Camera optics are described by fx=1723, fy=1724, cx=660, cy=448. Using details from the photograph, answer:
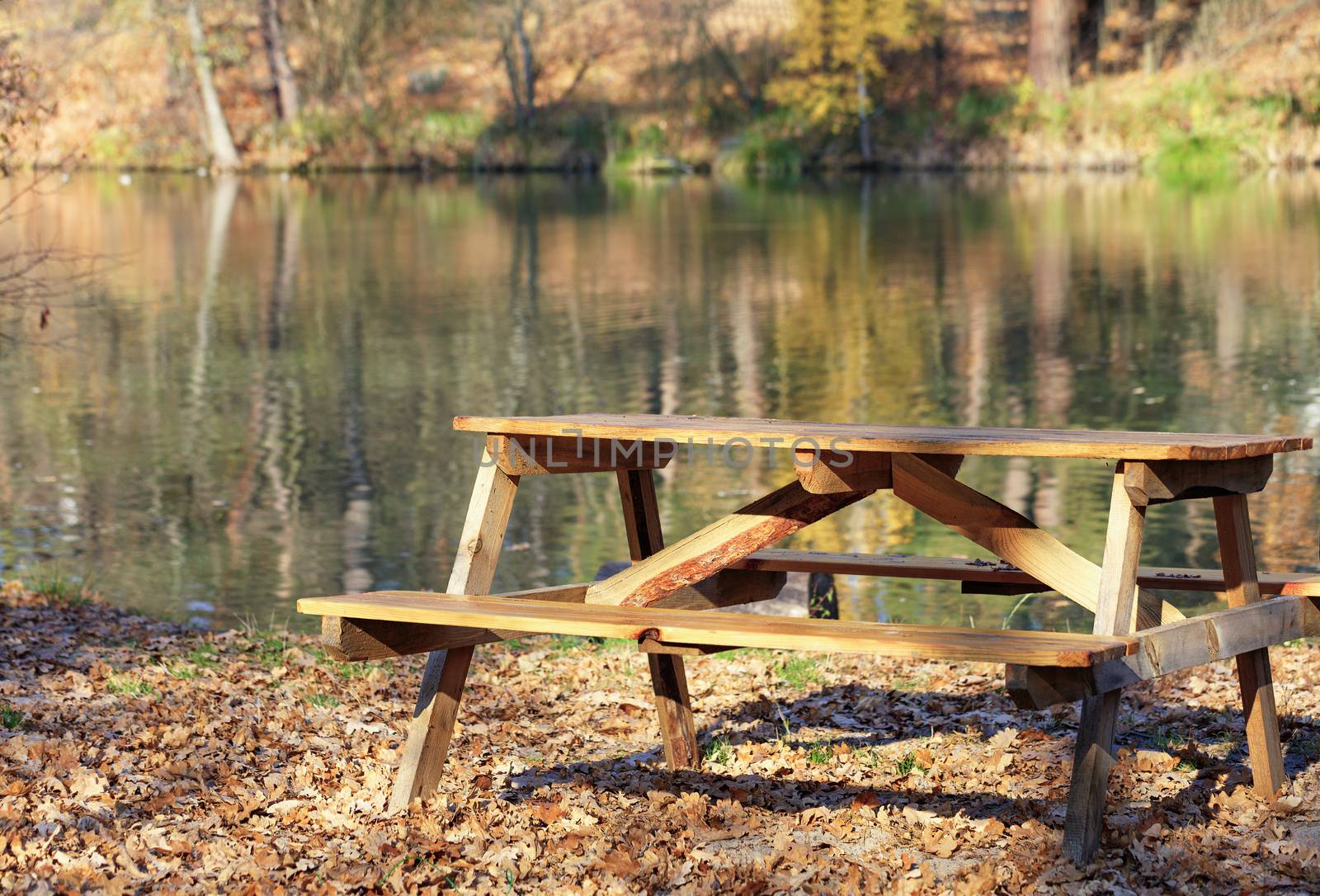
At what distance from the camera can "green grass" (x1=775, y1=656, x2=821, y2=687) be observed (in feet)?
20.1

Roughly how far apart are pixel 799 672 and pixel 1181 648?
234cm

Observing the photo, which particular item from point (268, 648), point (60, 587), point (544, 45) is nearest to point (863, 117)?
point (544, 45)

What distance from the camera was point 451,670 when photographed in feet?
14.8

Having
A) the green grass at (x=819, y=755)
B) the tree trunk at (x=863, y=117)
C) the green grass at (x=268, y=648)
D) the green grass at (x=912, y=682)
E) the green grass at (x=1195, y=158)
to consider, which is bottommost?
the green grass at (x=912, y=682)

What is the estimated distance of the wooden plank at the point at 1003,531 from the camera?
4.21 metres

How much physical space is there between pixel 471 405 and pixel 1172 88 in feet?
109

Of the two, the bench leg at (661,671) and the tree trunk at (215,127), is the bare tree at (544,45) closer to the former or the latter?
the tree trunk at (215,127)

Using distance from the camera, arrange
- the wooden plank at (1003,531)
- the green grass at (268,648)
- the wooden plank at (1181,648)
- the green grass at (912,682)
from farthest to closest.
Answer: the green grass at (268,648)
the green grass at (912,682)
the wooden plank at (1003,531)
the wooden plank at (1181,648)

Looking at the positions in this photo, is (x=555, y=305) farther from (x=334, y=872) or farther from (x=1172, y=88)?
(x=1172, y=88)

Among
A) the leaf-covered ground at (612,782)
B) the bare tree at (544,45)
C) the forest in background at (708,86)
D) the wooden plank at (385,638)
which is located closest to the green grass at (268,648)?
the leaf-covered ground at (612,782)

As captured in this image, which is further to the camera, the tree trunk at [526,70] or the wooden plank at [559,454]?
the tree trunk at [526,70]

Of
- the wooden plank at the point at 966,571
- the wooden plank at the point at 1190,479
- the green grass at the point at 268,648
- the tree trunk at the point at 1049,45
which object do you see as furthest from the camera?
the tree trunk at the point at 1049,45

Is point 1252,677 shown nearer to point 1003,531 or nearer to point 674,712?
point 1003,531

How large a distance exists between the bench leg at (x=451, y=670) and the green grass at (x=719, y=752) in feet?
3.19
